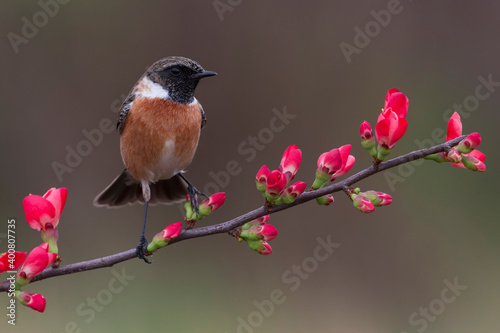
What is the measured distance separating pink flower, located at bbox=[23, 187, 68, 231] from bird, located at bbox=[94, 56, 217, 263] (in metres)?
0.88

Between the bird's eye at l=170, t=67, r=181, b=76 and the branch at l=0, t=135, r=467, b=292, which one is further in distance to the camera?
the bird's eye at l=170, t=67, r=181, b=76

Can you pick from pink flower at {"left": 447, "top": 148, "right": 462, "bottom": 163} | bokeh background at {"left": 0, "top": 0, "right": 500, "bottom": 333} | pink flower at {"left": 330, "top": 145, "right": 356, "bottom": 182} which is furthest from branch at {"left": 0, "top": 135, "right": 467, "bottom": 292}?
bokeh background at {"left": 0, "top": 0, "right": 500, "bottom": 333}

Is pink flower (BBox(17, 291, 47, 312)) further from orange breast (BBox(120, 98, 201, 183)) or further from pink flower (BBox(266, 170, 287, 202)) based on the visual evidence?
orange breast (BBox(120, 98, 201, 183))

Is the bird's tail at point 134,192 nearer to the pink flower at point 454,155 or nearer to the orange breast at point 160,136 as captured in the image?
the orange breast at point 160,136

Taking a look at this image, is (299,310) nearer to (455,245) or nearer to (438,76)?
(455,245)

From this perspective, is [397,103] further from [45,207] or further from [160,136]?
[160,136]

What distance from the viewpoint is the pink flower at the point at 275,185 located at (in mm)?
1447

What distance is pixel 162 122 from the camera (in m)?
2.48

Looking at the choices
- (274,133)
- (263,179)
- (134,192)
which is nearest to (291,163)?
(263,179)

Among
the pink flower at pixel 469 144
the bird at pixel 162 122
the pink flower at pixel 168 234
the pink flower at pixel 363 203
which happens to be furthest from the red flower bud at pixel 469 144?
the bird at pixel 162 122

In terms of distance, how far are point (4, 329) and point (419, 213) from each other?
334 centimetres

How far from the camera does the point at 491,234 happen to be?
477cm

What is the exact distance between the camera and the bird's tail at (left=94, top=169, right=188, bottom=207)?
270 centimetres

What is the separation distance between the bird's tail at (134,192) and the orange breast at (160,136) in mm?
163
